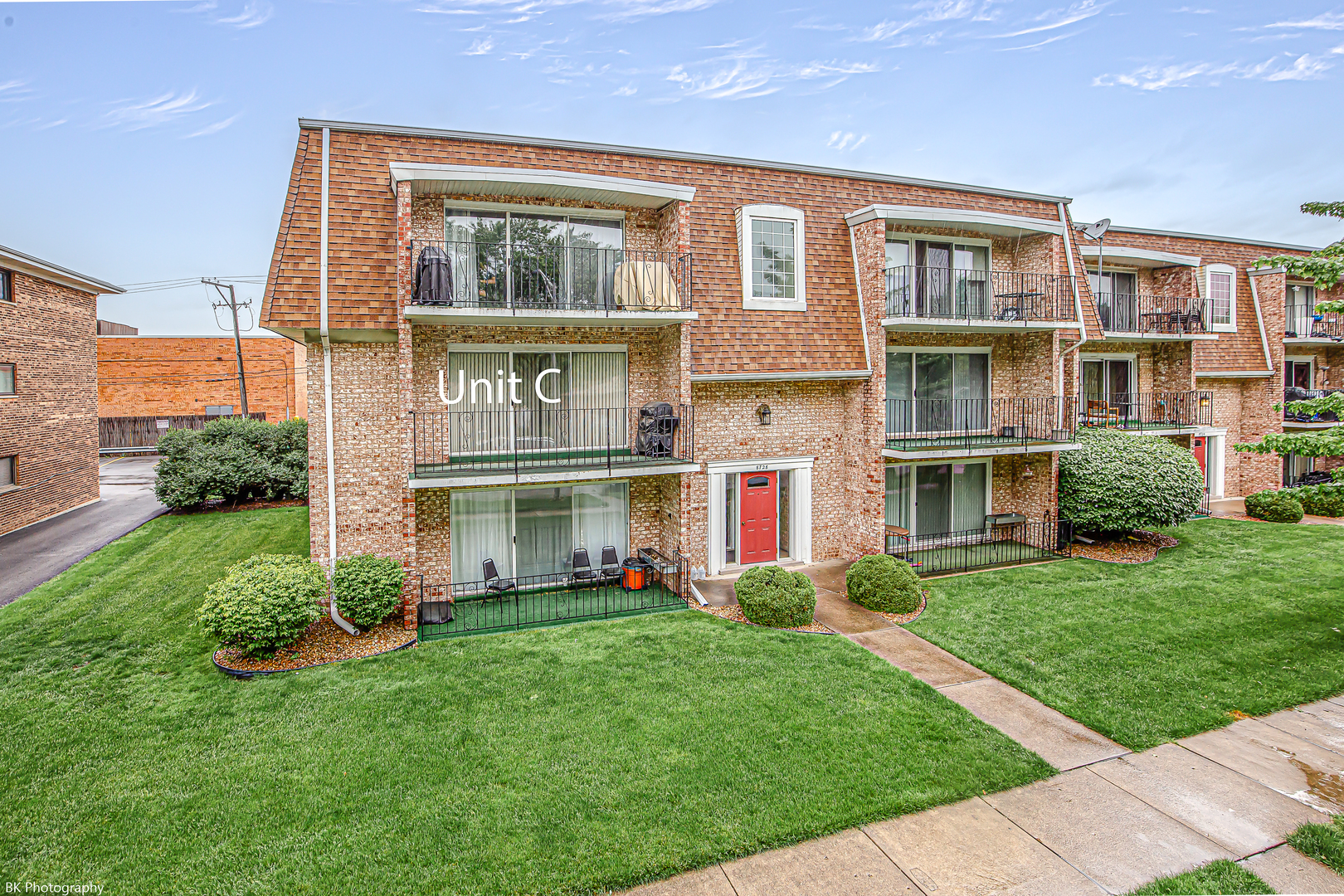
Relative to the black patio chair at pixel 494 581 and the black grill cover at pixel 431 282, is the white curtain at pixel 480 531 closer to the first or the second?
the black patio chair at pixel 494 581

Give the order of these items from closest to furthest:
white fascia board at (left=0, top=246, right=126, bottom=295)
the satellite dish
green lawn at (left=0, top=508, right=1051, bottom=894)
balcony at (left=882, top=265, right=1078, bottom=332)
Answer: green lawn at (left=0, top=508, right=1051, bottom=894), balcony at (left=882, top=265, right=1078, bottom=332), the satellite dish, white fascia board at (left=0, top=246, right=126, bottom=295)

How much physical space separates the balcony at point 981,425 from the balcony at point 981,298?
186 centimetres

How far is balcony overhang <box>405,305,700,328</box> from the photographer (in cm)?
1025

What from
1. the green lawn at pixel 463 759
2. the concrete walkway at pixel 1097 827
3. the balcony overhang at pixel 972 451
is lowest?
the concrete walkway at pixel 1097 827

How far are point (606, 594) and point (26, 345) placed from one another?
19575mm

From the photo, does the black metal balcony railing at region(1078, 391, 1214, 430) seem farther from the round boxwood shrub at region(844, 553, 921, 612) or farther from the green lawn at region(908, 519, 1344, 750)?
the round boxwood shrub at region(844, 553, 921, 612)

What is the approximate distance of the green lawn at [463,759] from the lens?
16.8ft

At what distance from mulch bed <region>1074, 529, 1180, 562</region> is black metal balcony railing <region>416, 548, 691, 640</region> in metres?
9.73

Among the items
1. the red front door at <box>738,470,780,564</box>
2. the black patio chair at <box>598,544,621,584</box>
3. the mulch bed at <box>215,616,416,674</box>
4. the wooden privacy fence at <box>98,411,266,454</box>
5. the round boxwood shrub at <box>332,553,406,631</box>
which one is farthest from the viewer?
the wooden privacy fence at <box>98,411,266,454</box>

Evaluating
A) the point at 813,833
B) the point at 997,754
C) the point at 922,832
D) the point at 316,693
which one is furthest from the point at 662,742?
the point at 316,693

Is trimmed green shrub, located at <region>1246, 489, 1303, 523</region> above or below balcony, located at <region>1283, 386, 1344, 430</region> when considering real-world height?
below

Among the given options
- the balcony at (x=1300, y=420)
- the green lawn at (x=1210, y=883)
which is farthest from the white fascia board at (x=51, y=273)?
the balcony at (x=1300, y=420)

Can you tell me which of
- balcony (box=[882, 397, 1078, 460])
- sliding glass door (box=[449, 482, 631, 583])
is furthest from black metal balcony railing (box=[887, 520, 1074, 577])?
sliding glass door (box=[449, 482, 631, 583])

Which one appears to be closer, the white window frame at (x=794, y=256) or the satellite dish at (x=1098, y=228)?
the white window frame at (x=794, y=256)
